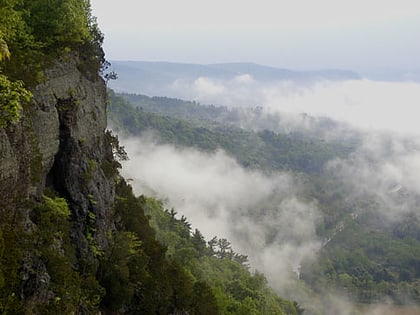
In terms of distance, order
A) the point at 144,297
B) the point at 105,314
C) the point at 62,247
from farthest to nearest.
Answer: the point at 144,297, the point at 105,314, the point at 62,247

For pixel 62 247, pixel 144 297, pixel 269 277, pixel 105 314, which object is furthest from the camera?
pixel 269 277

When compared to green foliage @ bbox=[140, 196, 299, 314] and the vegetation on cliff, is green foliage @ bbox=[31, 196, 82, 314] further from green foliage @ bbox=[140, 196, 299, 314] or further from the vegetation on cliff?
green foliage @ bbox=[140, 196, 299, 314]

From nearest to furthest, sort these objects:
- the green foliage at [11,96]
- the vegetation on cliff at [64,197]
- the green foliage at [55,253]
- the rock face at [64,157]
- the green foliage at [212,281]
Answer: the green foliage at [11,96] < the vegetation on cliff at [64,197] < the rock face at [64,157] < the green foliage at [55,253] < the green foliage at [212,281]

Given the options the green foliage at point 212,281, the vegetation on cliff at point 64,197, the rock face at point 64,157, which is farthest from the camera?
the green foliage at point 212,281

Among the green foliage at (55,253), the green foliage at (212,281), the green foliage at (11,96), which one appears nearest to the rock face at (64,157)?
the green foliage at (55,253)

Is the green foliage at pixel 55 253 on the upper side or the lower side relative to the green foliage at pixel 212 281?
upper

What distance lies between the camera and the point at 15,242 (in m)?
13.8

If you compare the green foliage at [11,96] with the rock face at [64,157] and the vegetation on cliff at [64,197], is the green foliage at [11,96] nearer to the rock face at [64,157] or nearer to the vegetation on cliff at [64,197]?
the vegetation on cliff at [64,197]

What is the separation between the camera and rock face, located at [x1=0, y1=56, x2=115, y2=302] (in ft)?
50.6

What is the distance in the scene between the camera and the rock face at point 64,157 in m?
15.4

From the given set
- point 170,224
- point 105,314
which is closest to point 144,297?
point 105,314

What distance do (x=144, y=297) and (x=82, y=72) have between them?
13.4m

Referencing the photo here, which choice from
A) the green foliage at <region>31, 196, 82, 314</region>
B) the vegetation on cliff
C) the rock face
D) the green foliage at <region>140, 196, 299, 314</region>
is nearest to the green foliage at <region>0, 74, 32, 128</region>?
the vegetation on cliff

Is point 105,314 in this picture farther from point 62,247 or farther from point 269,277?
point 269,277
